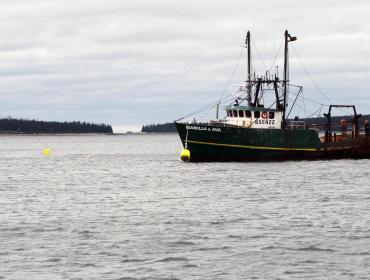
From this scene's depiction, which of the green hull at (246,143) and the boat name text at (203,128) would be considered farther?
the green hull at (246,143)

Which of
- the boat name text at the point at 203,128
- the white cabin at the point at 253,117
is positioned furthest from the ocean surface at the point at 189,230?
the white cabin at the point at 253,117

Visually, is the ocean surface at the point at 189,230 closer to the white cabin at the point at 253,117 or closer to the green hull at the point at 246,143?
the green hull at the point at 246,143

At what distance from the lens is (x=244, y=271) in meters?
20.2

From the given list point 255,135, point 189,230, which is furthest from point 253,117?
point 189,230

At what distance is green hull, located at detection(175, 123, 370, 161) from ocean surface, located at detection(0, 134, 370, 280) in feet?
33.3

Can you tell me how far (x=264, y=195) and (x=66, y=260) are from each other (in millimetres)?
19393

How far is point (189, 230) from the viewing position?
2698 centimetres

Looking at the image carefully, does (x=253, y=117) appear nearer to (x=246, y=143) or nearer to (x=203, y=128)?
(x=246, y=143)

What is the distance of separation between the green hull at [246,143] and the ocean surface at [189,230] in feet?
33.3

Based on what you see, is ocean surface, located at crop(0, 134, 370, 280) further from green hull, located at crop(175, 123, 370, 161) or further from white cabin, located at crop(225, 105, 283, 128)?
white cabin, located at crop(225, 105, 283, 128)

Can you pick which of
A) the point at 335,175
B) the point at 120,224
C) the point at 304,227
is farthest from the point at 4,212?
the point at 335,175

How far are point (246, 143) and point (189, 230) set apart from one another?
32.8 meters

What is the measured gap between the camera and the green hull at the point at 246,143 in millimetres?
59062

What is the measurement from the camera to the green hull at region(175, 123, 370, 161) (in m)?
59.1
